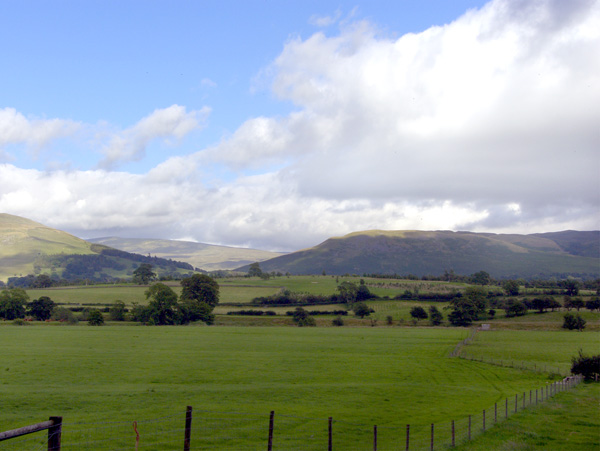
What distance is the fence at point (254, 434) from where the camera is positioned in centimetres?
2180

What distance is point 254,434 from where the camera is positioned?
80.1 ft

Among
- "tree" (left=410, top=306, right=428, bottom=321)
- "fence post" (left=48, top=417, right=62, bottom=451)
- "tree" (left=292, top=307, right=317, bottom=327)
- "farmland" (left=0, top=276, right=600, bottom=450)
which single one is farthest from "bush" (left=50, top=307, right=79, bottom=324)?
"fence post" (left=48, top=417, right=62, bottom=451)

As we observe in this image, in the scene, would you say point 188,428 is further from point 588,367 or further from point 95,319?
point 95,319

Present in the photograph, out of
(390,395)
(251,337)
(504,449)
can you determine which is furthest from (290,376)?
(251,337)

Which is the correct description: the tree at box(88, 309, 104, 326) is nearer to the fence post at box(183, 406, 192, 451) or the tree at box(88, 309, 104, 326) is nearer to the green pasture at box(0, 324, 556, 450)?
the green pasture at box(0, 324, 556, 450)

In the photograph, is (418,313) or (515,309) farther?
(418,313)

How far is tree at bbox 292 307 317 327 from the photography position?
129 m

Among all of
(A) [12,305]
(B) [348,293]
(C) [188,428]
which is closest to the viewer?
(C) [188,428]

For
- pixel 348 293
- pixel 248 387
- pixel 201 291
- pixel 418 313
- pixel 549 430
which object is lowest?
pixel 418 313

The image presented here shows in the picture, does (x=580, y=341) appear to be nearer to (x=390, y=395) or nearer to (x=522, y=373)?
(x=522, y=373)

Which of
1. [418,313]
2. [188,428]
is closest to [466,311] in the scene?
[418,313]

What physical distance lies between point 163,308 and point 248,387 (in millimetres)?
85833

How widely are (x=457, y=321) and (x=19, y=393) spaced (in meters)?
119

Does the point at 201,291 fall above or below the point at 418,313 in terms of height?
above
